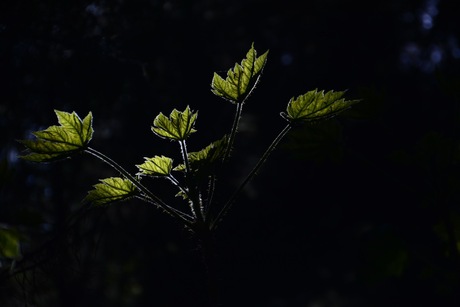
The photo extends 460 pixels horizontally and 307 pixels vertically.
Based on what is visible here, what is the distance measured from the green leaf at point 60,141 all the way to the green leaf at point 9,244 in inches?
12.3

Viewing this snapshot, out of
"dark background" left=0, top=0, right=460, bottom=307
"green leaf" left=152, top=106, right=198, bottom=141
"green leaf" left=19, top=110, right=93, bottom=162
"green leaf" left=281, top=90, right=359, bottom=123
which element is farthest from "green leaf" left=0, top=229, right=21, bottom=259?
"green leaf" left=281, top=90, right=359, bottom=123

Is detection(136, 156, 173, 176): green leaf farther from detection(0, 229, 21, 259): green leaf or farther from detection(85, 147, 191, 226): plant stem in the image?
detection(0, 229, 21, 259): green leaf

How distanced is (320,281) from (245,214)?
161 inches

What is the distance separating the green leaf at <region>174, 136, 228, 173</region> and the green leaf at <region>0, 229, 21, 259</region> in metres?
0.46

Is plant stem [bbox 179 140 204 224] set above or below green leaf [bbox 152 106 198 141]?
below

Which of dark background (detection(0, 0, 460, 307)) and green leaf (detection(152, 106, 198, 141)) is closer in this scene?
green leaf (detection(152, 106, 198, 141))

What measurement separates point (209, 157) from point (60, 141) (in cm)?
23

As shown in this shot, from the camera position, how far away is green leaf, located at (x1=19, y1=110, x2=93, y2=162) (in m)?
0.79

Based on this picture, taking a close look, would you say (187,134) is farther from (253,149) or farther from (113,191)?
(253,149)

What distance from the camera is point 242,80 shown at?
0.82 metres

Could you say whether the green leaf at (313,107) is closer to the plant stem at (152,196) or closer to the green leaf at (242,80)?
the green leaf at (242,80)

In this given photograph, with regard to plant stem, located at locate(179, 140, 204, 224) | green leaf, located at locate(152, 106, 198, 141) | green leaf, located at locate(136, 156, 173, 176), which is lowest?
plant stem, located at locate(179, 140, 204, 224)

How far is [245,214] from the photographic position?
5.59 meters

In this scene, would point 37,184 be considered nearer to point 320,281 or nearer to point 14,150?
point 14,150
